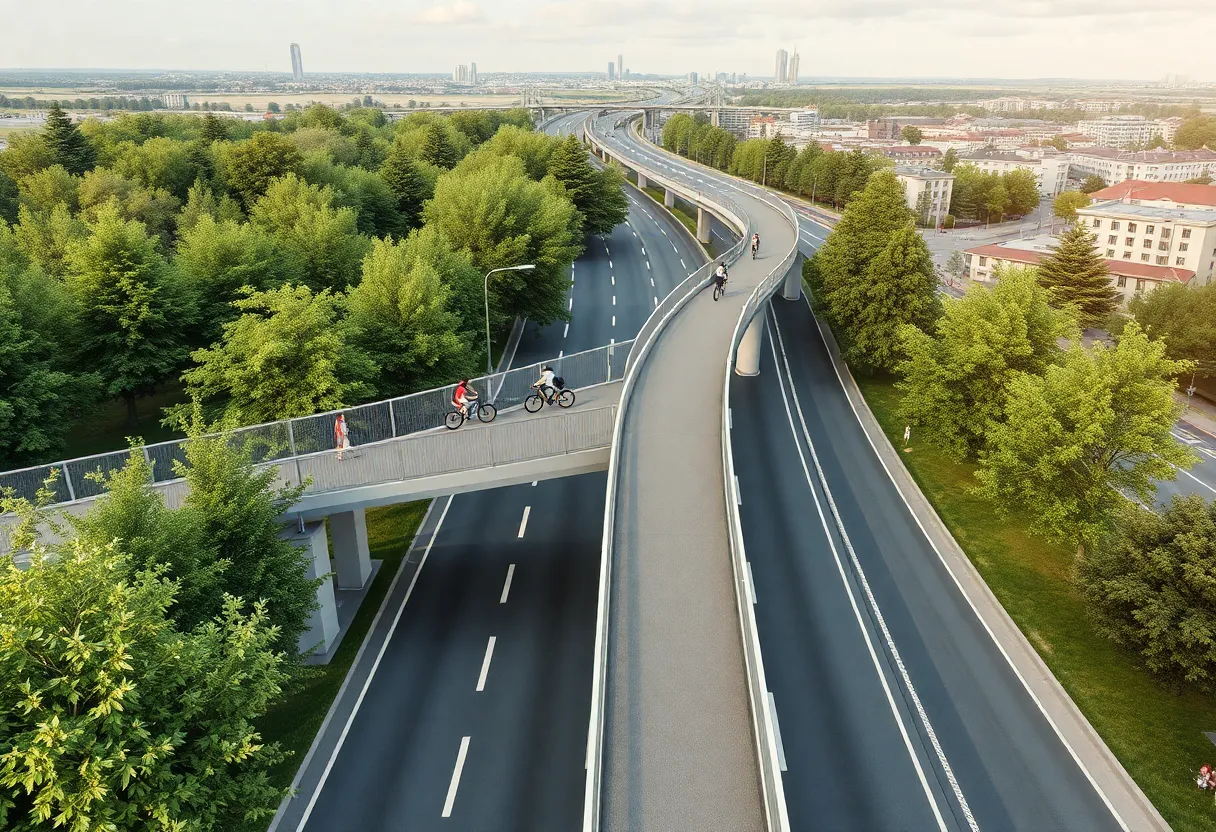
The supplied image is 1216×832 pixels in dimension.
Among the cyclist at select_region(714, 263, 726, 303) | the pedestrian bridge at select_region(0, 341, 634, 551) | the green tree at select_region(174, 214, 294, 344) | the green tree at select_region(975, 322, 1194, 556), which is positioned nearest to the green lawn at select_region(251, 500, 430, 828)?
the pedestrian bridge at select_region(0, 341, 634, 551)

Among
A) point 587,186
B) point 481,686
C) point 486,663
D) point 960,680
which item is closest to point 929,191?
point 587,186

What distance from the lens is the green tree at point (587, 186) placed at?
65750 millimetres

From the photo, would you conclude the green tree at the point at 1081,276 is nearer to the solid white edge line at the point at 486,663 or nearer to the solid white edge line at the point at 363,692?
the solid white edge line at the point at 363,692

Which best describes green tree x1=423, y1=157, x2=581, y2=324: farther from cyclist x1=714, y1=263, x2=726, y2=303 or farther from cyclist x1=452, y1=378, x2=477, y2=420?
cyclist x1=452, y1=378, x2=477, y2=420

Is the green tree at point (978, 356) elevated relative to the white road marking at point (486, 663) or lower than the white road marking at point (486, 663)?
elevated

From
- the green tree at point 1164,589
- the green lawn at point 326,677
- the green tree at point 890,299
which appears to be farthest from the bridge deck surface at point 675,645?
the green tree at point 890,299

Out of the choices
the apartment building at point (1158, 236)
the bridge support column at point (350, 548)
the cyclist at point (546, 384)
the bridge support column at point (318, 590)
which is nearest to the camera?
the bridge support column at point (318, 590)

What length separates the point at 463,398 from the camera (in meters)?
24.5

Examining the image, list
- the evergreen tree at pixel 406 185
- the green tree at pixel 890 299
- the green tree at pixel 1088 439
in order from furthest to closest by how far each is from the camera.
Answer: the evergreen tree at pixel 406 185
the green tree at pixel 890 299
the green tree at pixel 1088 439

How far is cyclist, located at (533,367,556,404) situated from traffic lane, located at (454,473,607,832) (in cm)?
571

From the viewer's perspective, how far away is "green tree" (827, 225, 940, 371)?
41750 millimetres

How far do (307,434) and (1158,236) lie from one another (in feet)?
315

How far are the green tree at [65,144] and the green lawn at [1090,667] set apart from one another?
61028 millimetres

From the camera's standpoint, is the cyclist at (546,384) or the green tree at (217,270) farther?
the green tree at (217,270)
